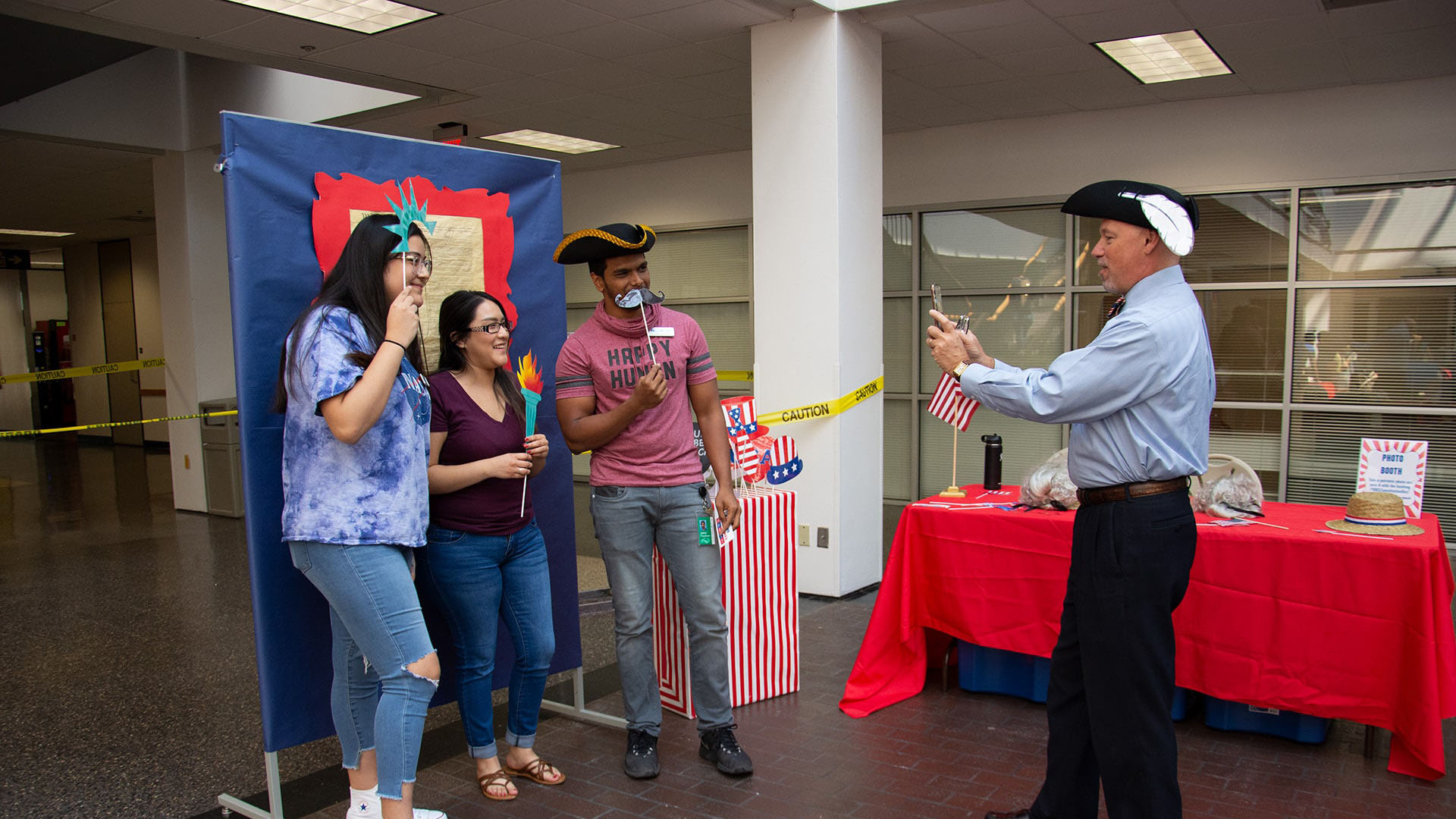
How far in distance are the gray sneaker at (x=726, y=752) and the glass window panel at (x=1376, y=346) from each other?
552cm

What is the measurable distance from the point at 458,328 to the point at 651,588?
41.9 inches

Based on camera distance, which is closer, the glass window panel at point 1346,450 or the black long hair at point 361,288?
the black long hair at point 361,288

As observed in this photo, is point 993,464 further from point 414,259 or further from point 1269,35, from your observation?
point 1269,35

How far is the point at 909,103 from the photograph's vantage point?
7211 millimetres

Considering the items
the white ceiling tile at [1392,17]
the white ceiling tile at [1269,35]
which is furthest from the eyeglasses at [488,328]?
the white ceiling tile at [1392,17]

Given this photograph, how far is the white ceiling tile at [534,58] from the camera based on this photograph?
593 centimetres

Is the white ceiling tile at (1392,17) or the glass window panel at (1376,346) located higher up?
the white ceiling tile at (1392,17)

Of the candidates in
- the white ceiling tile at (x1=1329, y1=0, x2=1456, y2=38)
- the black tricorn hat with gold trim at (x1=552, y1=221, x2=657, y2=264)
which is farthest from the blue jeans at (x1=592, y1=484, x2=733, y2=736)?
the white ceiling tile at (x1=1329, y1=0, x2=1456, y2=38)

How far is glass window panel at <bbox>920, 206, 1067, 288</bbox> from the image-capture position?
25.3 feet

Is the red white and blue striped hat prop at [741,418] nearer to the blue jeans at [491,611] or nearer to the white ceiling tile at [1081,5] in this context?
the blue jeans at [491,611]

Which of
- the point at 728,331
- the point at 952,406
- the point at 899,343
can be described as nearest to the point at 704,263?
the point at 728,331

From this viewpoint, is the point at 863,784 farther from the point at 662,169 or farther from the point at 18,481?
the point at 18,481

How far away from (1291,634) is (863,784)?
151 cm

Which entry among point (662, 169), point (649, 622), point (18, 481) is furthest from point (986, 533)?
point (18, 481)
